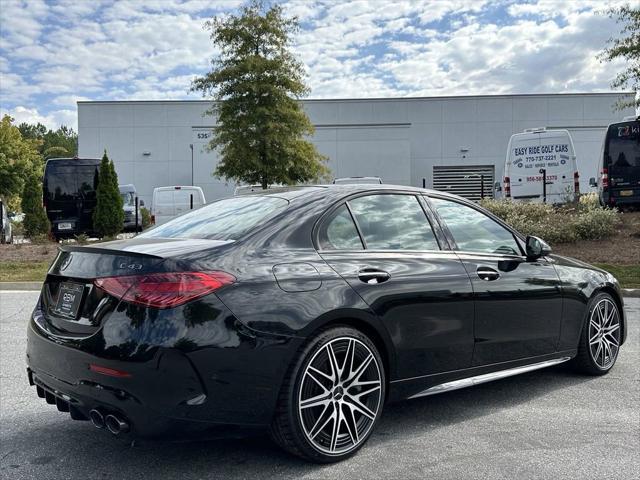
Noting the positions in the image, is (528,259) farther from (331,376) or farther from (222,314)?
(222,314)

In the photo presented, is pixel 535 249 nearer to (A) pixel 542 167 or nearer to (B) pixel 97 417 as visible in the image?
(B) pixel 97 417

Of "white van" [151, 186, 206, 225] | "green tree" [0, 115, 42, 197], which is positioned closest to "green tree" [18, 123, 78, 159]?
"green tree" [0, 115, 42, 197]

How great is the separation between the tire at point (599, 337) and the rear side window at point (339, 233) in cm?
230

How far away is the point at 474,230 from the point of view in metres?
4.23

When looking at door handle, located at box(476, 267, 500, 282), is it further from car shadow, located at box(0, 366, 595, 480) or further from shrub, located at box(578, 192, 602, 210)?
shrub, located at box(578, 192, 602, 210)

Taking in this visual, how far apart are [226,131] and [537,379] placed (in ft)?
56.1

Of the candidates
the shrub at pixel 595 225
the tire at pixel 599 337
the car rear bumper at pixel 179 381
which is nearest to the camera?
the car rear bumper at pixel 179 381

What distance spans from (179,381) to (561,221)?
13.2m

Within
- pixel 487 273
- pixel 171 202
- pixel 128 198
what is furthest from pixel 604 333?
pixel 128 198

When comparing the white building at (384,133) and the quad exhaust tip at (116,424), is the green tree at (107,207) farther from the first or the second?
the white building at (384,133)

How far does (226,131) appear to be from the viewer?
2053 centimetres

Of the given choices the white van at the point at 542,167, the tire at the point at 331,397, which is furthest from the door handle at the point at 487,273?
the white van at the point at 542,167

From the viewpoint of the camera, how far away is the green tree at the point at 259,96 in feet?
65.3

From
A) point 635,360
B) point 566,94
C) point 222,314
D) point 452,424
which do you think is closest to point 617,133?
point 635,360
